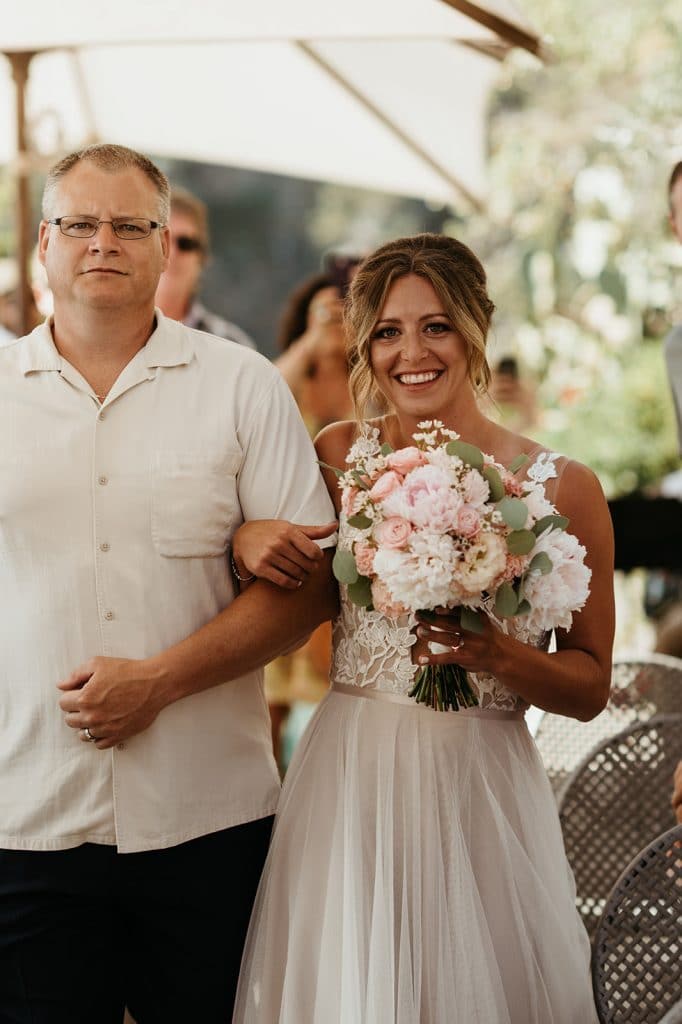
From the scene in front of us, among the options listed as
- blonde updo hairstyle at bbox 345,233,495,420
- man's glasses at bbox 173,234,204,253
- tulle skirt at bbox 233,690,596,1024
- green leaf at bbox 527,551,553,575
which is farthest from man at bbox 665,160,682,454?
man's glasses at bbox 173,234,204,253

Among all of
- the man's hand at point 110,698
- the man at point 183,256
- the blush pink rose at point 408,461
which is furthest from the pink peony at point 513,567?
the man at point 183,256

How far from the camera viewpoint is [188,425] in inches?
94.7

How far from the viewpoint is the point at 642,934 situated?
2.14m

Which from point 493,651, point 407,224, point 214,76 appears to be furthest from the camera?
point 407,224

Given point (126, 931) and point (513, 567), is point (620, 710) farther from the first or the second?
point (126, 931)

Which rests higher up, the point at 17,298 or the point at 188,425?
the point at 17,298

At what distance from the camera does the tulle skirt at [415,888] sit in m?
2.32

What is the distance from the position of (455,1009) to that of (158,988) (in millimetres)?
556

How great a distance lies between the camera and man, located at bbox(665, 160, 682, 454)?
136 inches

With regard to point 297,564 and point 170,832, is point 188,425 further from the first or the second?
point 170,832

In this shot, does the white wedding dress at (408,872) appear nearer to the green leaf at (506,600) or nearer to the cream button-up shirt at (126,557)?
the cream button-up shirt at (126,557)

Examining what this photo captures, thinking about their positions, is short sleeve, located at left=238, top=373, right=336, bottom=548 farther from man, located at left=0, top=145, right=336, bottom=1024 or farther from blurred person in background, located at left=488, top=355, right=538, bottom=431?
blurred person in background, located at left=488, top=355, right=538, bottom=431

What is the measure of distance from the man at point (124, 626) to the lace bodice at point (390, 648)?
0.15 meters

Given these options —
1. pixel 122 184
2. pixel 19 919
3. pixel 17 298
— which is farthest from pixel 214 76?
pixel 19 919
